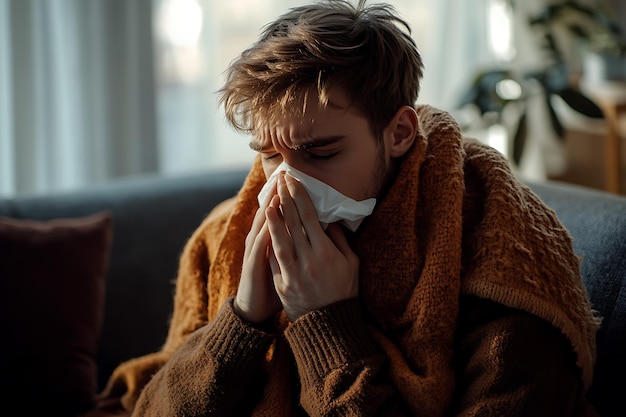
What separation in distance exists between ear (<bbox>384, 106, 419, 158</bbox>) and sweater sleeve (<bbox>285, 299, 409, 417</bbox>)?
25 cm

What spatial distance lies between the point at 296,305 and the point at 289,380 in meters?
0.13

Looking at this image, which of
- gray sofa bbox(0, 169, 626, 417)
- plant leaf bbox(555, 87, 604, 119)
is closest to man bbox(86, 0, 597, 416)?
gray sofa bbox(0, 169, 626, 417)

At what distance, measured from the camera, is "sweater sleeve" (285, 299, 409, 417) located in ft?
3.41

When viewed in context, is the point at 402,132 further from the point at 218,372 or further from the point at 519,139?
the point at 519,139

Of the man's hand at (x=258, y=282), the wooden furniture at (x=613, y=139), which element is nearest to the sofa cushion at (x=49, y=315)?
the man's hand at (x=258, y=282)

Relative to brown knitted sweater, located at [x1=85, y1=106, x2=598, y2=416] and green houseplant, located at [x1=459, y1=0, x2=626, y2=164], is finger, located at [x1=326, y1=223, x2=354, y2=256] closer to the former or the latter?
brown knitted sweater, located at [x1=85, y1=106, x2=598, y2=416]

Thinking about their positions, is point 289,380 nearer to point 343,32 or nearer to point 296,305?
point 296,305

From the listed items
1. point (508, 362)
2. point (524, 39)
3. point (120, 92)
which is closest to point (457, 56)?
point (524, 39)

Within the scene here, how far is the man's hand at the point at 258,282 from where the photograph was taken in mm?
1152

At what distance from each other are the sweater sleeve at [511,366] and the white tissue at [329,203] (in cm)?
21

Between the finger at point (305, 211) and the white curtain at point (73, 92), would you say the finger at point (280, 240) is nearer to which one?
the finger at point (305, 211)

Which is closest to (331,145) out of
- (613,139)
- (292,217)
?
(292,217)

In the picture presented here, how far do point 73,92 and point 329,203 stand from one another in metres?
1.67

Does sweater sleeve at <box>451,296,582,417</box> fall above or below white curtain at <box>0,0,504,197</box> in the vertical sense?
below
